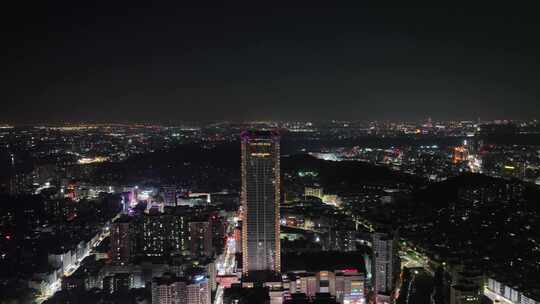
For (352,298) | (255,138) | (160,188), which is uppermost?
(255,138)

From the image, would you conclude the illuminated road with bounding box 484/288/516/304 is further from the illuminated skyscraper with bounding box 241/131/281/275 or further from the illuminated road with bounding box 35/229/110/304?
the illuminated road with bounding box 35/229/110/304

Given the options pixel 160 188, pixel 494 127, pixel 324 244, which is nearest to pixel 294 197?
pixel 160 188

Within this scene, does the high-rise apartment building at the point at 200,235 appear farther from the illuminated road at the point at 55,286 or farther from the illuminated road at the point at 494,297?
the illuminated road at the point at 494,297

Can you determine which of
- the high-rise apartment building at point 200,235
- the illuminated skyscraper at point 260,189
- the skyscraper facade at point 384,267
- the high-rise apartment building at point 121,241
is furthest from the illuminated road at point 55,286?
the skyscraper facade at point 384,267

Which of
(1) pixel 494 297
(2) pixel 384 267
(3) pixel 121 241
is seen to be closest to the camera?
(1) pixel 494 297

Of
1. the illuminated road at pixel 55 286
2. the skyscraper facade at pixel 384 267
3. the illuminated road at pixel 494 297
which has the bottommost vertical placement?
the illuminated road at pixel 494 297

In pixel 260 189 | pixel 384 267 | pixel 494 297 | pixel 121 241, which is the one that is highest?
pixel 260 189

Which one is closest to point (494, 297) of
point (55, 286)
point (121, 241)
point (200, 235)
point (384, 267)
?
point (384, 267)

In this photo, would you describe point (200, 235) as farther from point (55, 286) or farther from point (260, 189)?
point (55, 286)

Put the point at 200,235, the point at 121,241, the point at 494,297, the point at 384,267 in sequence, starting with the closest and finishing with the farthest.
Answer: the point at 494,297 → the point at 384,267 → the point at 121,241 → the point at 200,235

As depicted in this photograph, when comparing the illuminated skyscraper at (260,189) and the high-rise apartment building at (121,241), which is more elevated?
the illuminated skyscraper at (260,189)

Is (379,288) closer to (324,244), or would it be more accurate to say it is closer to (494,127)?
(324,244)
